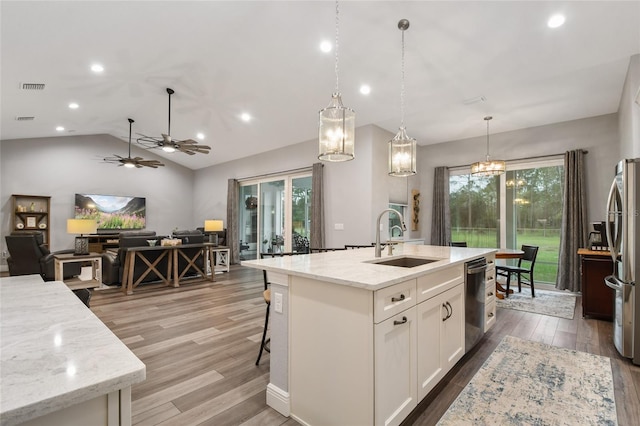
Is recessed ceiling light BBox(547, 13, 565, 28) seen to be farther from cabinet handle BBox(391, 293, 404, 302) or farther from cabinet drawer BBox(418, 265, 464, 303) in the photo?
cabinet handle BBox(391, 293, 404, 302)

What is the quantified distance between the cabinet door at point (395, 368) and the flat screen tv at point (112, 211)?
9.61 metres

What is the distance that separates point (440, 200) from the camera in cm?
667

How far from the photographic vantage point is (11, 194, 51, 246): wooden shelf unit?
24.0 feet

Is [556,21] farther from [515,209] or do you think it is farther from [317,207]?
[317,207]

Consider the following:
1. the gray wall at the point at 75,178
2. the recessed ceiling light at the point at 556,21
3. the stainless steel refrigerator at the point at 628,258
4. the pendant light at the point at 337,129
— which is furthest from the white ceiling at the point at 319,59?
the gray wall at the point at 75,178

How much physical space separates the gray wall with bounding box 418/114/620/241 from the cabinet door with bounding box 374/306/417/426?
512cm

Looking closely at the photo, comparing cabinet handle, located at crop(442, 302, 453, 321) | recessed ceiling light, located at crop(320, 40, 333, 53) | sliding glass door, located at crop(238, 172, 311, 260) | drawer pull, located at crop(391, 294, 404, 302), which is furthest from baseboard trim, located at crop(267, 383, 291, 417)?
sliding glass door, located at crop(238, 172, 311, 260)

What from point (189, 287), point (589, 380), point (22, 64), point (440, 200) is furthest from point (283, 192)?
point (589, 380)

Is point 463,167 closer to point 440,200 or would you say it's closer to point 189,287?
point 440,200

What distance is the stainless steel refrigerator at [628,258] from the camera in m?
2.62

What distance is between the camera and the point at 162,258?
5.77m

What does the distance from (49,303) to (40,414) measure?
2.68 feet

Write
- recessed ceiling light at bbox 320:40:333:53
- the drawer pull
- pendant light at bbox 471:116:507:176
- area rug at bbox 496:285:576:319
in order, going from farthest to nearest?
pendant light at bbox 471:116:507:176
area rug at bbox 496:285:576:319
recessed ceiling light at bbox 320:40:333:53
the drawer pull

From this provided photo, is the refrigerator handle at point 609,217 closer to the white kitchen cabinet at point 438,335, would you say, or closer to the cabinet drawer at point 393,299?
the white kitchen cabinet at point 438,335
